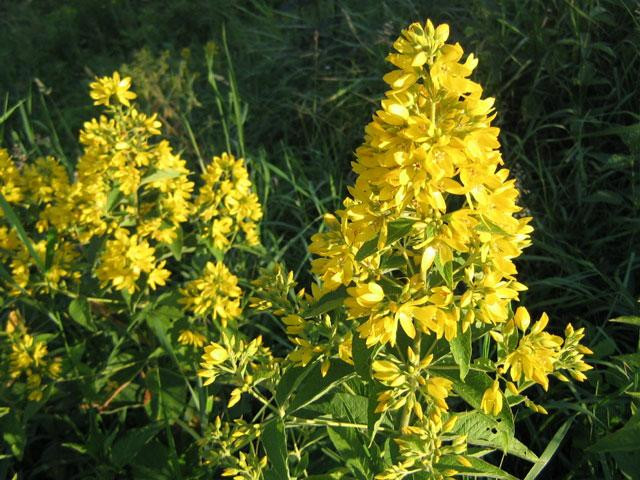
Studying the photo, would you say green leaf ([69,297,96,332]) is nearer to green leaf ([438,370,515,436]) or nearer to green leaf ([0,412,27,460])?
green leaf ([0,412,27,460])

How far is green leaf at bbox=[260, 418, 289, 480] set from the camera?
1.51 meters

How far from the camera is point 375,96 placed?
370cm

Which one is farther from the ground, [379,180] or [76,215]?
[379,180]

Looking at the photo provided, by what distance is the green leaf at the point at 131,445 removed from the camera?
2.22 metres

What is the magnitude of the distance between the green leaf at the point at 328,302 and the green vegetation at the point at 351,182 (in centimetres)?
31

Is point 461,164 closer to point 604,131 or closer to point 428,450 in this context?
point 428,450

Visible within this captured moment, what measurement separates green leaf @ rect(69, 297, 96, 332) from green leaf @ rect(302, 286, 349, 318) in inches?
47.4

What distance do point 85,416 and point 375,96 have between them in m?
2.22

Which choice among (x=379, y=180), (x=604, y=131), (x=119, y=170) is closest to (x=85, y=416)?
(x=119, y=170)

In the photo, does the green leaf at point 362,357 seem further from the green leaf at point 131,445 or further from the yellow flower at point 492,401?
the green leaf at point 131,445

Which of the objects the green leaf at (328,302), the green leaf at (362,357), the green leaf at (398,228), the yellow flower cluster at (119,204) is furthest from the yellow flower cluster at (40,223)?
the green leaf at (398,228)

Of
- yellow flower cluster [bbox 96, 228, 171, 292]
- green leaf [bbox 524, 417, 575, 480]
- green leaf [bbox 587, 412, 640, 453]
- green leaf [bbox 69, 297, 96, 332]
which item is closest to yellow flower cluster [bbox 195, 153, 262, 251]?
yellow flower cluster [bbox 96, 228, 171, 292]

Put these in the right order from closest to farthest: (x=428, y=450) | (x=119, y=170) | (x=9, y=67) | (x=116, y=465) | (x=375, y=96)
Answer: (x=428, y=450) < (x=116, y=465) < (x=119, y=170) < (x=375, y=96) < (x=9, y=67)

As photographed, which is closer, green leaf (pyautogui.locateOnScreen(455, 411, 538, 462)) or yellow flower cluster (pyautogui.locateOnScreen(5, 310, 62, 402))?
green leaf (pyautogui.locateOnScreen(455, 411, 538, 462))
